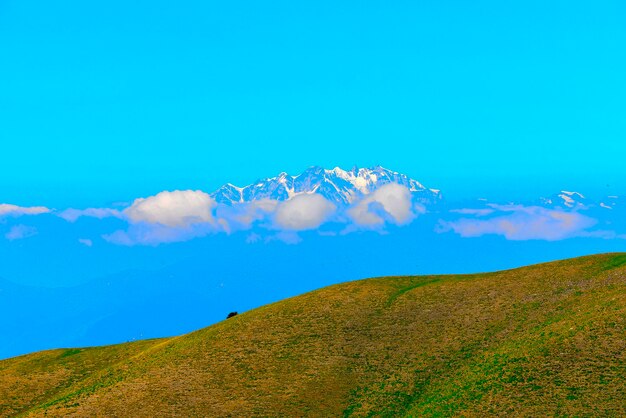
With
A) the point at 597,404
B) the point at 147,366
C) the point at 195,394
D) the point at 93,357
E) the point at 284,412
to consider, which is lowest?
the point at 597,404

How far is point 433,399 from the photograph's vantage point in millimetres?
57250

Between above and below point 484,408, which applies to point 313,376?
above

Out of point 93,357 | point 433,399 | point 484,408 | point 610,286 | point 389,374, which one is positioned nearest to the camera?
point 484,408

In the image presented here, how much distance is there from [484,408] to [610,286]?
31.7 meters

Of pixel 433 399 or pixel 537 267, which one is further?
pixel 537 267

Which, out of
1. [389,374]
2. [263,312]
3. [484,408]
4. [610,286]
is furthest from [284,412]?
[610,286]

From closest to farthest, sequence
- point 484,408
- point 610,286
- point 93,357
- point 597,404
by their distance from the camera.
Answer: point 597,404 < point 484,408 < point 610,286 < point 93,357

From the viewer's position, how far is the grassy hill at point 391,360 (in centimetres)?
5500

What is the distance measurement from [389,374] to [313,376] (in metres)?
9.03

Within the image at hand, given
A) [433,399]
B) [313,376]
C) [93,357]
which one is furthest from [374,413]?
[93,357]

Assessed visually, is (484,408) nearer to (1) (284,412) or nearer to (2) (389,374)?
(2) (389,374)

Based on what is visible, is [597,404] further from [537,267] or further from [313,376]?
[537,267]

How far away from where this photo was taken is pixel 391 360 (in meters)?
69.0

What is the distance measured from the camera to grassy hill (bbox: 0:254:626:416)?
55000mm
